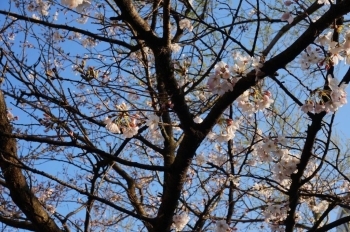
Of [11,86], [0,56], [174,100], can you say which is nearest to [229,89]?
[174,100]

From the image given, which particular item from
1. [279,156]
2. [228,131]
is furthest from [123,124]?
[279,156]

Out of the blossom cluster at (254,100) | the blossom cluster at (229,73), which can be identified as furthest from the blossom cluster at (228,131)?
the blossom cluster at (229,73)

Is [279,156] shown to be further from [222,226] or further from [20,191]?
[20,191]

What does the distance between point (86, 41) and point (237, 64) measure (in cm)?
263

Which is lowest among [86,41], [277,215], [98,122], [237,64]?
[277,215]

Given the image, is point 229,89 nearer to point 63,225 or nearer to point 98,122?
point 98,122

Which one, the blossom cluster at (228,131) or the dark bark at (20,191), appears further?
the dark bark at (20,191)

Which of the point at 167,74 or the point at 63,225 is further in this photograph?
the point at 63,225

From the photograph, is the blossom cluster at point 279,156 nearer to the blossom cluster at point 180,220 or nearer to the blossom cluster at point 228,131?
the blossom cluster at point 228,131

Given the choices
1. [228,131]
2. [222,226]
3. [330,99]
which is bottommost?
[222,226]

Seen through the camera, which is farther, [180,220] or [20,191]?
[180,220]

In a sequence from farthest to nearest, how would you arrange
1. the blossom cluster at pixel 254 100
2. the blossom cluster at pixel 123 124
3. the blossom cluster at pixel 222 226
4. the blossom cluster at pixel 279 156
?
the blossom cluster at pixel 222 226 → the blossom cluster at pixel 279 156 → the blossom cluster at pixel 123 124 → the blossom cluster at pixel 254 100

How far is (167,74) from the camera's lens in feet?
8.82

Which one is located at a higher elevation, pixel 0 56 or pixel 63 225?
pixel 0 56
